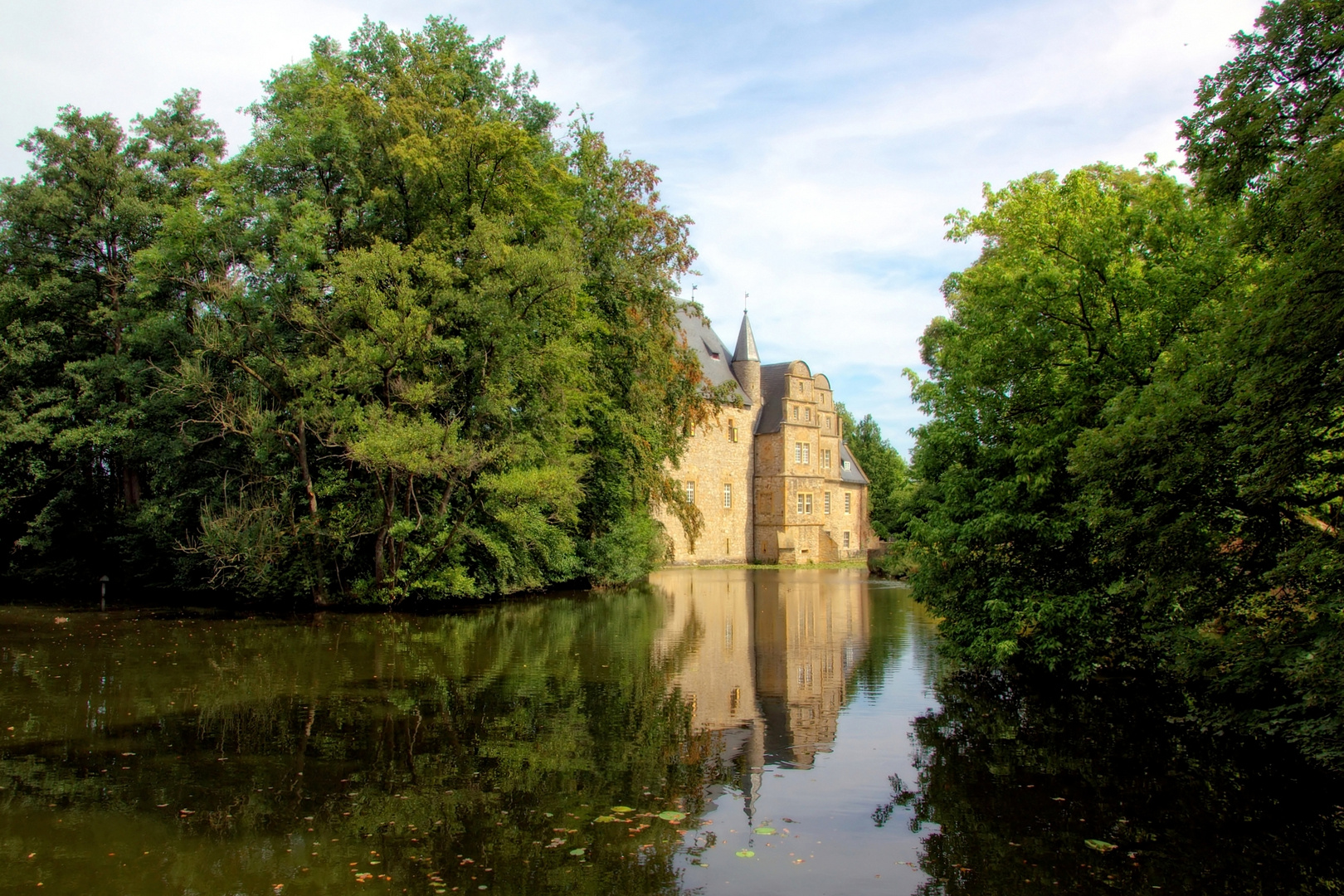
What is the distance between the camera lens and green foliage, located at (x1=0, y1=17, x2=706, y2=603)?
19.2m

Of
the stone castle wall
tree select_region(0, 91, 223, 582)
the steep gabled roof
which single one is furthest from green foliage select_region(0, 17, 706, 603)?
the steep gabled roof

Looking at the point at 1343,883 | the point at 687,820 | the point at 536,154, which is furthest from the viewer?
the point at 536,154

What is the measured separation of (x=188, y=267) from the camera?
64.1 ft

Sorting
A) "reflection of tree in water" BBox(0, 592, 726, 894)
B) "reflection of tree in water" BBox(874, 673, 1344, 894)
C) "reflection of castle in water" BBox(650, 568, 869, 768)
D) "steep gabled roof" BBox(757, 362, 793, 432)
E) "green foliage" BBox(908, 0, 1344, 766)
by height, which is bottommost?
"reflection of tree in water" BBox(874, 673, 1344, 894)

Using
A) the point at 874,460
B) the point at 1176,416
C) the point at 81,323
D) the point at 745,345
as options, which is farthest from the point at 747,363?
the point at 1176,416

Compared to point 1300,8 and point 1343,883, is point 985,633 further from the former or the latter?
point 1300,8

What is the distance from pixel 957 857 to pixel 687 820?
1813 mm

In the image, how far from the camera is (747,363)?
4969 cm

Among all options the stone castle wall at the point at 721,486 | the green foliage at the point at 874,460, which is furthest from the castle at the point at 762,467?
the green foliage at the point at 874,460

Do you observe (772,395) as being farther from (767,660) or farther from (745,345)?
(767,660)

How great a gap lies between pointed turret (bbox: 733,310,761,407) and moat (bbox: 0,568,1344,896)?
120 ft

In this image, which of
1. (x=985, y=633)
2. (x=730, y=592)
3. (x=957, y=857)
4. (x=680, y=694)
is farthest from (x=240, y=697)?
(x=730, y=592)

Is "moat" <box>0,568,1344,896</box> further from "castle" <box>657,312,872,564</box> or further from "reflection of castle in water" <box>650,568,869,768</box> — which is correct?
"castle" <box>657,312,872,564</box>

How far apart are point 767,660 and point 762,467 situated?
35628 mm
